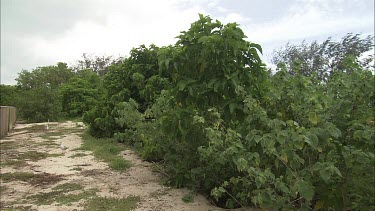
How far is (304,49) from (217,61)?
1115 centimetres

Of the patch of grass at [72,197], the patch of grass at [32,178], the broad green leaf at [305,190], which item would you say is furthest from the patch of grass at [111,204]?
the broad green leaf at [305,190]

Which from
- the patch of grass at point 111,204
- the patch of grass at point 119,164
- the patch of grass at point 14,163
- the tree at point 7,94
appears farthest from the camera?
the tree at point 7,94

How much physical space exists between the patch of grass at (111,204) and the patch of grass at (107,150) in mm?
1669

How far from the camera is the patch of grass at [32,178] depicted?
16.5 feet

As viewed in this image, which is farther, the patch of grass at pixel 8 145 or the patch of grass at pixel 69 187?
the patch of grass at pixel 8 145

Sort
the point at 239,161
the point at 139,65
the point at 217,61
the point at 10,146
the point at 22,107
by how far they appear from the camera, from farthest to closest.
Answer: the point at 22,107 → the point at 139,65 → the point at 10,146 → the point at 217,61 → the point at 239,161

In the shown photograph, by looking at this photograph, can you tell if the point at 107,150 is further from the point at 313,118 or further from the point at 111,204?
the point at 313,118

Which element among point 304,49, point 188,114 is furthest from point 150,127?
point 304,49

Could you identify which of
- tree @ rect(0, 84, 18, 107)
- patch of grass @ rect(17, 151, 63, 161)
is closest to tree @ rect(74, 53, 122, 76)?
tree @ rect(0, 84, 18, 107)

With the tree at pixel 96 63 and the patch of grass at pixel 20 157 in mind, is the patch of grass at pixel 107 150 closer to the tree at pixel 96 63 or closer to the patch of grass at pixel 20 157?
the patch of grass at pixel 20 157

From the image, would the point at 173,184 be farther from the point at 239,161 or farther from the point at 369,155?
the point at 369,155

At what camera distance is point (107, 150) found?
7.57 m

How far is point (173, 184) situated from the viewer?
467 centimetres

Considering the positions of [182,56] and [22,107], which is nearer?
[182,56]
